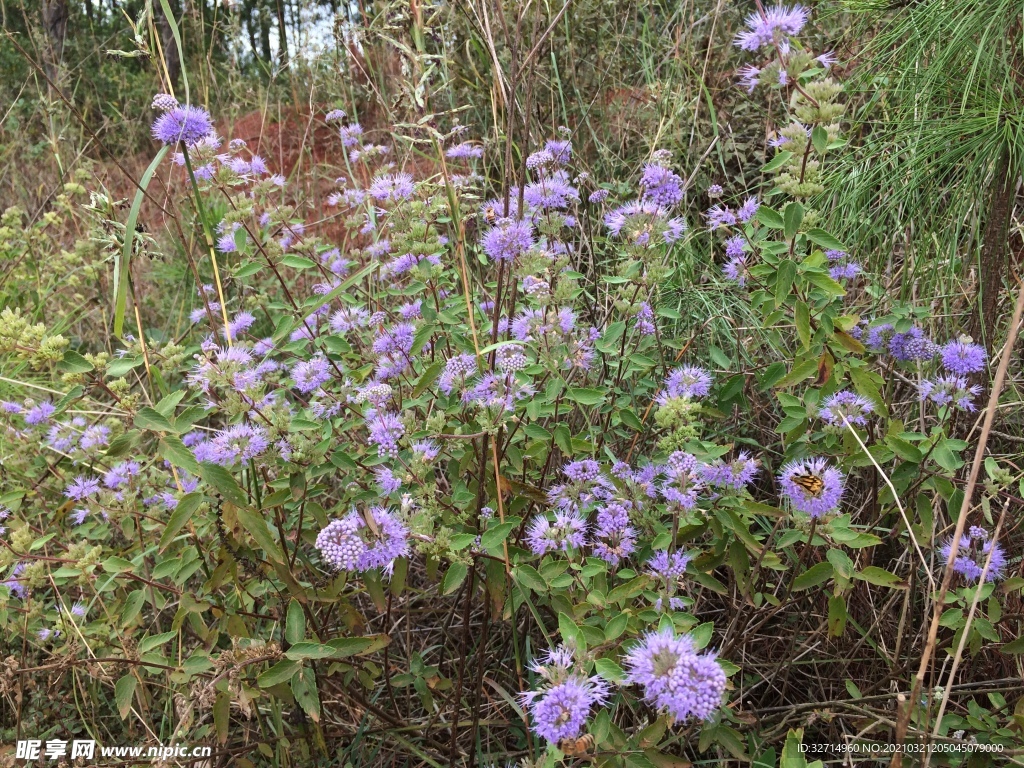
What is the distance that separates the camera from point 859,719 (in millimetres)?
1814

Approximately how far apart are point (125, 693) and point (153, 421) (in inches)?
27.6

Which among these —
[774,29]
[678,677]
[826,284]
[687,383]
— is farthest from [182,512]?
[774,29]

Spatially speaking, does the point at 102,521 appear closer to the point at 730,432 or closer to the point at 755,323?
the point at 730,432

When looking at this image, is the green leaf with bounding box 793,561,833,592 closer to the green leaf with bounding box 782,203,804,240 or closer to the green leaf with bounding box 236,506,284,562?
the green leaf with bounding box 782,203,804,240

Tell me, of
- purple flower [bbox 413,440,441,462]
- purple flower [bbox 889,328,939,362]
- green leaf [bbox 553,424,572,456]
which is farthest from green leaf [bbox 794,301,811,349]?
purple flower [bbox 413,440,441,462]

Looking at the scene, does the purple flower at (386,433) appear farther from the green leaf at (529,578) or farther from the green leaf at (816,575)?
the green leaf at (816,575)

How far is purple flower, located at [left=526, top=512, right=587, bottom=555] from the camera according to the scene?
1598 mm

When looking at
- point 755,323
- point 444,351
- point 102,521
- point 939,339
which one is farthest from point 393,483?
point 939,339

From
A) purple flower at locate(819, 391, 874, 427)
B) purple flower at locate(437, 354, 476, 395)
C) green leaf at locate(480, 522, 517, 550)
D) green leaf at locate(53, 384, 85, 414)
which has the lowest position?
green leaf at locate(480, 522, 517, 550)

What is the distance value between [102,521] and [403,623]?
3.22 ft

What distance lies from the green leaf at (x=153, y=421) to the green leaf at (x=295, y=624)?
45cm

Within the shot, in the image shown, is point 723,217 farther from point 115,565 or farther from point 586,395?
point 115,565

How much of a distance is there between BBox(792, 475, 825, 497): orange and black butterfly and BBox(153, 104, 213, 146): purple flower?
159cm

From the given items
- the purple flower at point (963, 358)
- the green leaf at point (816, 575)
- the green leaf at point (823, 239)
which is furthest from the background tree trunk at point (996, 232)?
the green leaf at point (816, 575)
